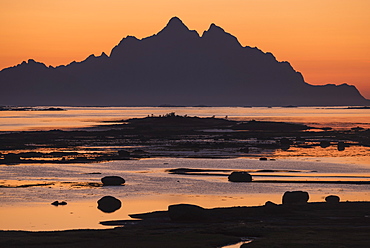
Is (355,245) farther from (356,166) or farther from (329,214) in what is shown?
(356,166)

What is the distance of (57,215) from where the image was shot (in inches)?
1521

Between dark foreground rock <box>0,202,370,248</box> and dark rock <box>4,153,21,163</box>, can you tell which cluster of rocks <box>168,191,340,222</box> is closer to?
dark foreground rock <box>0,202,370,248</box>

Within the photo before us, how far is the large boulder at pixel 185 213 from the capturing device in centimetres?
→ 3588

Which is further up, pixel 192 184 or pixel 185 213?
pixel 185 213

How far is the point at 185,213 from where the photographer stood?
35875 millimetres

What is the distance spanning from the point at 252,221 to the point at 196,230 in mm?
3843

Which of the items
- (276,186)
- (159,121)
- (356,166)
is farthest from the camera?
(159,121)

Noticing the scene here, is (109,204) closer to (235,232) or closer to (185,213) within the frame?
(185,213)

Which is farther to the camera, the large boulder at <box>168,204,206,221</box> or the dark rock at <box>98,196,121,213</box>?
the dark rock at <box>98,196,121,213</box>

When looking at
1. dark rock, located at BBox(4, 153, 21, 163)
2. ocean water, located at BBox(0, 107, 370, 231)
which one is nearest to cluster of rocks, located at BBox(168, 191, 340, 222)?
ocean water, located at BBox(0, 107, 370, 231)

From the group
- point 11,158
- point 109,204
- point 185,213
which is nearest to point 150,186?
point 109,204

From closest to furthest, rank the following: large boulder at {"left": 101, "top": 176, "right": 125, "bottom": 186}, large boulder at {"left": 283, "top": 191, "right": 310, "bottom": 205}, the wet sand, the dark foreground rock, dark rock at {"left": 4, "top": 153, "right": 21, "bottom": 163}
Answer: the dark foreground rock → the wet sand → large boulder at {"left": 283, "top": 191, "right": 310, "bottom": 205} → large boulder at {"left": 101, "top": 176, "right": 125, "bottom": 186} → dark rock at {"left": 4, "top": 153, "right": 21, "bottom": 163}

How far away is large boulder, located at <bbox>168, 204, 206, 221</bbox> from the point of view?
3588 centimetres

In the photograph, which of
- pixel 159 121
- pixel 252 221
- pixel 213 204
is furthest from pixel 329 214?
pixel 159 121
